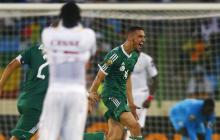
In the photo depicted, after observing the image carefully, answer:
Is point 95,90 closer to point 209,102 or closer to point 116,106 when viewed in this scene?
point 116,106

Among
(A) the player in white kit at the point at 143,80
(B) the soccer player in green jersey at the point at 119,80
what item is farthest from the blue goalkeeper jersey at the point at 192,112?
(B) the soccer player in green jersey at the point at 119,80

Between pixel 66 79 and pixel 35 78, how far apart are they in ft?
6.77

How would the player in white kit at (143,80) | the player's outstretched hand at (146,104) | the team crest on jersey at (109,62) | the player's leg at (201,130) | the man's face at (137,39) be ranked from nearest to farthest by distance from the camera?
A: the team crest on jersey at (109,62), the man's face at (137,39), the player's leg at (201,130), the player's outstretched hand at (146,104), the player in white kit at (143,80)

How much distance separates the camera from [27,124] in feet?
33.3

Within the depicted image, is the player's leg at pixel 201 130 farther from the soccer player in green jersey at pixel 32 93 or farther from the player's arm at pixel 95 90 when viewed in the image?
the soccer player in green jersey at pixel 32 93

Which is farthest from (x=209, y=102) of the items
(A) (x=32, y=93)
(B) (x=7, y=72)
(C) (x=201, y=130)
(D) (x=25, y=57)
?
(B) (x=7, y=72)

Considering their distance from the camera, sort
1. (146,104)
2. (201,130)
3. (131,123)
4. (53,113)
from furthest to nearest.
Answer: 1. (146,104)
2. (201,130)
3. (131,123)
4. (53,113)

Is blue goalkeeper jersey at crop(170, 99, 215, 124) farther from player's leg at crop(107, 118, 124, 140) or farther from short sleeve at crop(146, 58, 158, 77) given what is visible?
player's leg at crop(107, 118, 124, 140)

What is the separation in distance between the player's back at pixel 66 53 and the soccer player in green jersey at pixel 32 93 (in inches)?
75.4

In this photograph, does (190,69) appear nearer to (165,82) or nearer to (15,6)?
(165,82)

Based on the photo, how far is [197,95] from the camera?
1686 cm

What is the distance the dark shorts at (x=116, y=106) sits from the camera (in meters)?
10.9

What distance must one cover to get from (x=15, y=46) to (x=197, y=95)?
3.76 m

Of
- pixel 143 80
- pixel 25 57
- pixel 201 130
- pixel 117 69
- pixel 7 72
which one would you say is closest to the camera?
pixel 7 72
